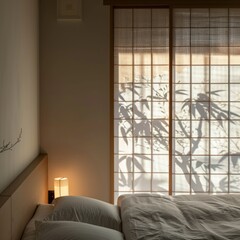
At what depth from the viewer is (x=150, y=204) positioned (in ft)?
8.36

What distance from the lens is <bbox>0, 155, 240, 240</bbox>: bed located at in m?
2.01

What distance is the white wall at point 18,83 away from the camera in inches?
86.3

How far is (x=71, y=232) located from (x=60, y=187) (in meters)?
1.49

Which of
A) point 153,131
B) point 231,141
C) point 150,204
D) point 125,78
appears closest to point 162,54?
point 125,78

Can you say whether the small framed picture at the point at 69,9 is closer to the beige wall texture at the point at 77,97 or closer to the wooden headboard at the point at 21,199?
the beige wall texture at the point at 77,97

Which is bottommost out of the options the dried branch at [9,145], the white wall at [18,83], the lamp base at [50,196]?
the lamp base at [50,196]

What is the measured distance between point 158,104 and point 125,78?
0.41 metres

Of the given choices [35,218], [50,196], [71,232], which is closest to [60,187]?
[50,196]

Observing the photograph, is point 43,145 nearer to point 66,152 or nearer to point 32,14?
point 66,152

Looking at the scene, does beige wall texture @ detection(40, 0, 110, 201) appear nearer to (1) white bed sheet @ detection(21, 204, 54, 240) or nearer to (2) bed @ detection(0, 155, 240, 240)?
(2) bed @ detection(0, 155, 240, 240)

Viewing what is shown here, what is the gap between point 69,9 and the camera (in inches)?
141

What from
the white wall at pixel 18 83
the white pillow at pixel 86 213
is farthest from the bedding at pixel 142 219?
the white wall at pixel 18 83

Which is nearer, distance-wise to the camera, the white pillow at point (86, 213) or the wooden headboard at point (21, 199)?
the wooden headboard at point (21, 199)

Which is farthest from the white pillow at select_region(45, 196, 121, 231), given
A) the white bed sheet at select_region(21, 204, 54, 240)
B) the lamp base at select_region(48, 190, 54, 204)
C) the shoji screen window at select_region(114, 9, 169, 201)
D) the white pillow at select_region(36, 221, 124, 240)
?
the shoji screen window at select_region(114, 9, 169, 201)
